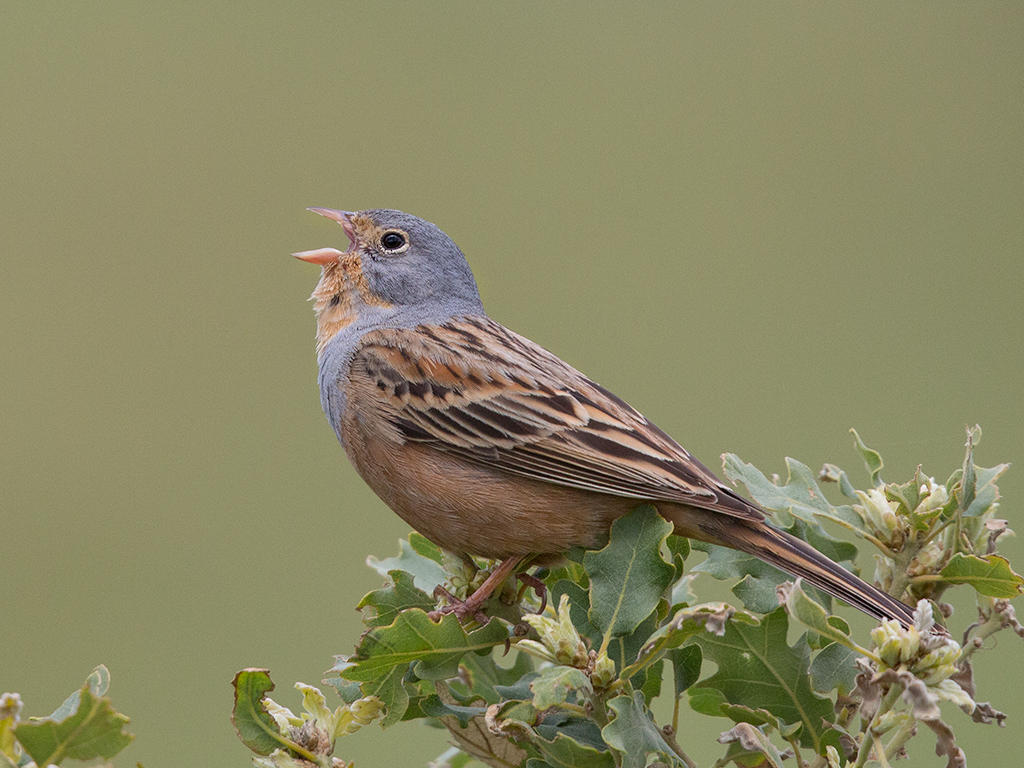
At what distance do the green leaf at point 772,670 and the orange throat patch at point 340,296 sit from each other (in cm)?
225

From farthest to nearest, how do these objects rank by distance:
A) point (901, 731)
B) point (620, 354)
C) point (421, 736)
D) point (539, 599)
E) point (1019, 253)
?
point (1019, 253) < point (620, 354) < point (421, 736) < point (539, 599) < point (901, 731)

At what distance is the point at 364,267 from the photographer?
4742 millimetres

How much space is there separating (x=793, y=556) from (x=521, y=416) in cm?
105

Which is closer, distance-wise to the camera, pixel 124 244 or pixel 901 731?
pixel 901 731

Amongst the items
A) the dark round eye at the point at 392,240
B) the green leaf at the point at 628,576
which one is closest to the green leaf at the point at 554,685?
the green leaf at the point at 628,576

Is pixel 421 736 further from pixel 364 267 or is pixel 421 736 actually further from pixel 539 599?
pixel 539 599

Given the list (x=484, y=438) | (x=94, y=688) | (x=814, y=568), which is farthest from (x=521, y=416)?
(x=94, y=688)

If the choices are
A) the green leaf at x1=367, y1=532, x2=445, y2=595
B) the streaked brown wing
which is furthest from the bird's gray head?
the green leaf at x1=367, y1=532, x2=445, y2=595

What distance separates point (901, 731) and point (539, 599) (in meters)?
1.22

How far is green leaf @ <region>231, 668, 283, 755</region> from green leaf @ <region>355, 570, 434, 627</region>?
406 mm

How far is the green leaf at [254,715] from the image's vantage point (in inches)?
97.5

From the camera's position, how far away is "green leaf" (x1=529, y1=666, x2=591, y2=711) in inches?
92.7

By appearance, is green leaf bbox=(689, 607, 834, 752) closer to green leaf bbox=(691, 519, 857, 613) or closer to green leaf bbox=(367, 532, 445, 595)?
green leaf bbox=(691, 519, 857, 613)

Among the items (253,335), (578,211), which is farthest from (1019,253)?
(253,335)
